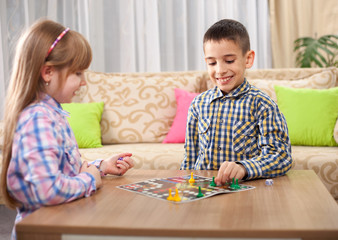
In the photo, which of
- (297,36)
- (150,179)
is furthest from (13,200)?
(297,36)

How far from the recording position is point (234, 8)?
3.87m

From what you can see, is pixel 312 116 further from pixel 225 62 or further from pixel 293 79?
pixel 225 62

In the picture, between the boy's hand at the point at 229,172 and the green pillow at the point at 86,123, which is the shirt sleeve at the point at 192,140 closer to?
the boy's hand at the point at 229,172

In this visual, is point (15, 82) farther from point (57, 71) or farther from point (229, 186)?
point (229, 186)

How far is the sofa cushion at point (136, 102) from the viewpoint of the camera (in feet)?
9.09

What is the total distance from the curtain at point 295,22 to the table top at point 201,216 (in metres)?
3.08

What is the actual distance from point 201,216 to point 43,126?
1.35 ft

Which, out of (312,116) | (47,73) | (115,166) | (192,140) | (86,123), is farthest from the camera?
(86,123)

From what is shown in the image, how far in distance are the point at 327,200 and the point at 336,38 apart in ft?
10.0

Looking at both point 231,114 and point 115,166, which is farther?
point 231,114

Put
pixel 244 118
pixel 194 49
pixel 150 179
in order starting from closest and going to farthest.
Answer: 1. pixel 150 179
2. pixel 244 118
3. pixel 194 49

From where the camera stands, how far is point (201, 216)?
82cm

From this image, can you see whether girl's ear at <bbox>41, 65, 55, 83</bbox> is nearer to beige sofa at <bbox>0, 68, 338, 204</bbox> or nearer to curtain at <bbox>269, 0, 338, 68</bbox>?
beige sofa at <bbox>0, 68, 338, 204</bbox>

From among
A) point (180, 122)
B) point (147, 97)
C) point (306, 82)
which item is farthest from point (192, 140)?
point (306, 82)
